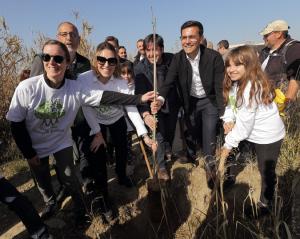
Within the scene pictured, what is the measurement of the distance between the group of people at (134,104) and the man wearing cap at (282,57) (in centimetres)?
1

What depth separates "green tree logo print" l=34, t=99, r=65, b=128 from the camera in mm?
2529

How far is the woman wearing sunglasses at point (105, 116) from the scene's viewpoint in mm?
2936

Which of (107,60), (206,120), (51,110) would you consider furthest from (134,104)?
(206,120)

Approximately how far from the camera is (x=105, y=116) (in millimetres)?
3324

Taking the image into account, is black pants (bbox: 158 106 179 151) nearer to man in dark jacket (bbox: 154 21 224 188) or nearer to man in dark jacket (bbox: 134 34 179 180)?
man in dark jacket (bbox: 134 34 179 180)

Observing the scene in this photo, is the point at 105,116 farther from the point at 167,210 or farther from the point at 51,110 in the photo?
the point at 167,210

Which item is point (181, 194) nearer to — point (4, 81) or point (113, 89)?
point (113, 89)

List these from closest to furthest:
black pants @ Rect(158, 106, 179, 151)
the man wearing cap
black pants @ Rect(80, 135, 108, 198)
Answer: black pants @ Rect(80, 135, 108, 198), the man wearing cap, black pants @ Rect(158, 106, 179, 151)

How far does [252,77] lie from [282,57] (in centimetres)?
144

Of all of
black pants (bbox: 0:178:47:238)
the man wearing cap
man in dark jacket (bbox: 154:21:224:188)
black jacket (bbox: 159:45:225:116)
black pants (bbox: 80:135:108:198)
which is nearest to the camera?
black pants (bbox: 0:178:47:238)

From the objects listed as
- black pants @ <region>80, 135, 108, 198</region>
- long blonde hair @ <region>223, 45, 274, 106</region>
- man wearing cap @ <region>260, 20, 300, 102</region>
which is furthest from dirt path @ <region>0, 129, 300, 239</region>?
man wearing cap @ <region>260, 20, 300, 102</region>

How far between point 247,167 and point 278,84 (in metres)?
1.12

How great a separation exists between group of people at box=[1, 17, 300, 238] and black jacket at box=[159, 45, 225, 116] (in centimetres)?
1

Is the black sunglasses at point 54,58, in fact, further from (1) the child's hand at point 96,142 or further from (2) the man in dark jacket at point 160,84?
(2) the man in dark jacket at point 160,84
